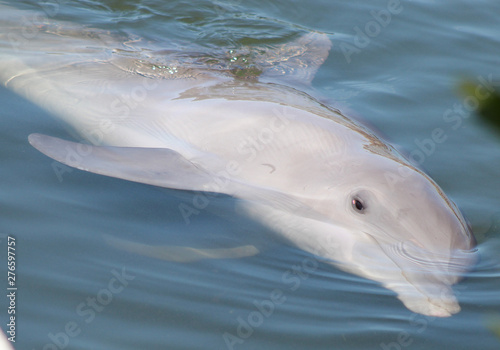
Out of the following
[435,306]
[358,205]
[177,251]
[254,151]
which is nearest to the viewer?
[435,306]

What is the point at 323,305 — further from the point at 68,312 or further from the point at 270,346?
the point at 68,312

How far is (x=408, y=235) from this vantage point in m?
4.26

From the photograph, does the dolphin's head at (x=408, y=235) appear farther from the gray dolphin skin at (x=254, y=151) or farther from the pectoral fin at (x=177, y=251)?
the pectoral fin at (x=177, y=251)

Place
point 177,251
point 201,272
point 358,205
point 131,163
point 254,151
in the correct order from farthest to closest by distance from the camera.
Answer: point 254,151
point 131,163
point 358,205
point 177,251
point 201,272

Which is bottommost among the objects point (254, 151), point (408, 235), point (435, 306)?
point (435, 306)

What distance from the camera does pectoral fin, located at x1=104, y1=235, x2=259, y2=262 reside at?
13.4 feet

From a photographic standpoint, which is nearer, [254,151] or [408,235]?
[408,235]

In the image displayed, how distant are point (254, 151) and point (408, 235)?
1.55 metres

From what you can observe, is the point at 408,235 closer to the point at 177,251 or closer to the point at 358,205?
the point at 358,205

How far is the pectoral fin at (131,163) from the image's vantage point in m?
4.47

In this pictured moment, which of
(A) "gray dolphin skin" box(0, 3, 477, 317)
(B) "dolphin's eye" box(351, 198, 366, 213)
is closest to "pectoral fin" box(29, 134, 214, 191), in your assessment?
(A) "gray dolphin skin" box(0, 3, 477, 317)

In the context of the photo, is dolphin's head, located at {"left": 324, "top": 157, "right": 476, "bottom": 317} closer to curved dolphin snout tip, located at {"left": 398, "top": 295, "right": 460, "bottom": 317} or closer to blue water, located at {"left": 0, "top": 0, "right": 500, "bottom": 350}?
curved dolphin snout tip, located at {"left": 398, "top": 295, "right": 460, "bottom": 317}

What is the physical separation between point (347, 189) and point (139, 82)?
8.98 ft

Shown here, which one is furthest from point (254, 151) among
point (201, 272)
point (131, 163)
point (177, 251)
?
point (201, 272)
